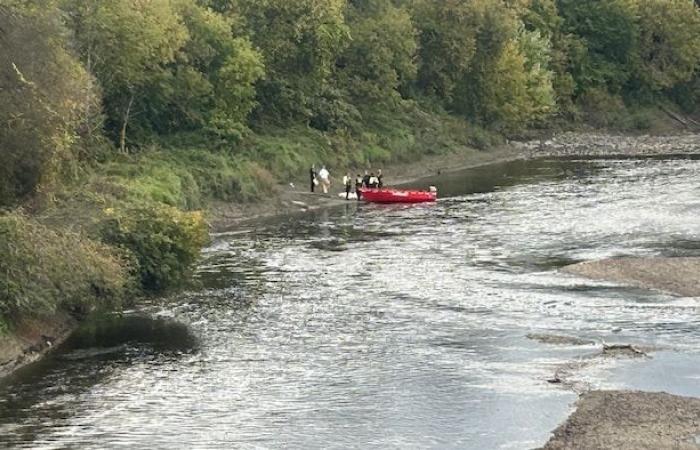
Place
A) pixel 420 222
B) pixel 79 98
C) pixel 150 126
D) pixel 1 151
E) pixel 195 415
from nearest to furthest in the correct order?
pixel 195 415 < pixel 1 151 < pixel 79 98 < pixel 420 222 < pixel 150 126

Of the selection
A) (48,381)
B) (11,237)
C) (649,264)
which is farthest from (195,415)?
(649,264)

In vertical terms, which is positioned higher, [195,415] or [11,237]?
[11,237]

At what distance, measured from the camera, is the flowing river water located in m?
31.3

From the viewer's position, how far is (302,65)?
3295 inches

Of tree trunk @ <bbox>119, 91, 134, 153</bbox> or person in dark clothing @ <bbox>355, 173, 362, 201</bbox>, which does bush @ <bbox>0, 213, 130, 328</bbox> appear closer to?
tree trunk @ <bbox>119, 91, 134, 153</bbox>

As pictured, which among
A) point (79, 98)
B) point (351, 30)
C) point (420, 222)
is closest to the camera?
point (79, 98)

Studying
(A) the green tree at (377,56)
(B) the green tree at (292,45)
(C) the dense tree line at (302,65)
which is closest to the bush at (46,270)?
(C) the dense tree line at (302,65)

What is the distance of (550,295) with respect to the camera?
4559 centimetres

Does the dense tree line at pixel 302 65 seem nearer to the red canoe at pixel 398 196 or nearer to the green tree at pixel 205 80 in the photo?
the green tree at pixel 205 80

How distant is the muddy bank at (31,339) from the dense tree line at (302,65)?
4909 mm

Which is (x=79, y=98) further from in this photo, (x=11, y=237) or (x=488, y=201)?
(x=488, y=201)

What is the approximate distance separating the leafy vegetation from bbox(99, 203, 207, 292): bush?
0.25ft

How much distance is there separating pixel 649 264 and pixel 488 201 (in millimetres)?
23178

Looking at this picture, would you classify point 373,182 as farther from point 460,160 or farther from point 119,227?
point 119,227
